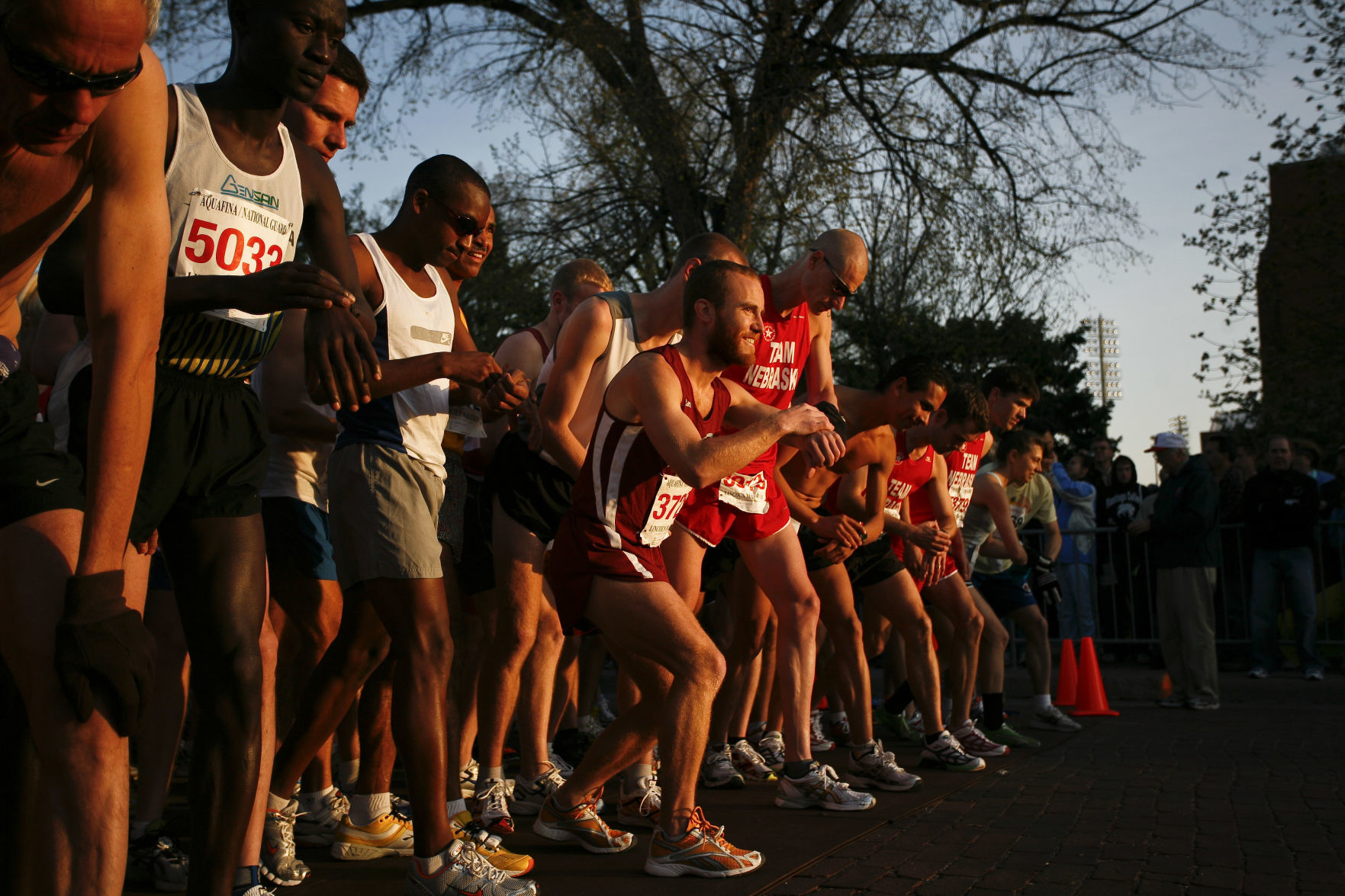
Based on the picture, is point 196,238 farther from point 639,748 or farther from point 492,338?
point 492,338

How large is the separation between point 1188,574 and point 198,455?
→ 9.52 metres

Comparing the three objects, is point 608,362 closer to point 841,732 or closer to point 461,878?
point 461,878

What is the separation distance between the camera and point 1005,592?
873 cm

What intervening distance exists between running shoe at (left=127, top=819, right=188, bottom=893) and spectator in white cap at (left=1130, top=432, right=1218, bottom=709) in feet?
28.2

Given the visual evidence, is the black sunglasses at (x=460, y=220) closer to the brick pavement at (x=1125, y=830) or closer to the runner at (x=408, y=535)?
the runner at (x=408, y=535)

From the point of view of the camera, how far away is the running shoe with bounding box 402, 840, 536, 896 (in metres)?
3.26

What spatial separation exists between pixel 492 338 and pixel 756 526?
53.6 feet

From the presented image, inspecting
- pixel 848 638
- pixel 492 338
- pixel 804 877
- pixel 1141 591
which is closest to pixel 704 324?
pixel 804 877

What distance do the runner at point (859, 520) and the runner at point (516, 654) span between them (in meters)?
1.39

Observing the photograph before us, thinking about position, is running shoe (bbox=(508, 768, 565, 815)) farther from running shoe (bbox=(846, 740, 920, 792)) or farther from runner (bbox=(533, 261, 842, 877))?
running shoe (bbox=(846, 740, 920, 792))

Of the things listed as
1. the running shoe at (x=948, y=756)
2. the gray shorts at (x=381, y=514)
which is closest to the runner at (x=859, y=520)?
the running shoe at (x=948, y=756)

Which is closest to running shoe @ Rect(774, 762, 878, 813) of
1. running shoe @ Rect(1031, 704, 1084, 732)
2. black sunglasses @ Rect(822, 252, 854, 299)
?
black sunglasses @ Rect(822, 252, 854, 299)

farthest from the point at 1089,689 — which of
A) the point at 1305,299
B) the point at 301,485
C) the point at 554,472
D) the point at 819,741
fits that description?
the point at 1305,299

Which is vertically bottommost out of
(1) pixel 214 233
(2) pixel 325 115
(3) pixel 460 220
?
(1) pixel 214 233
